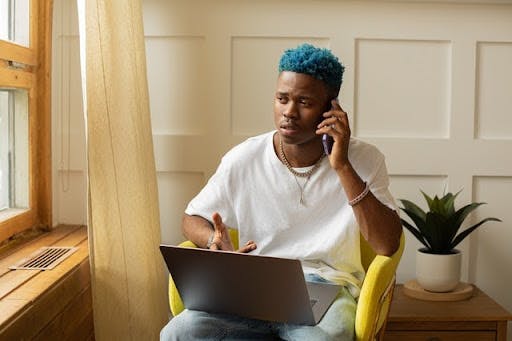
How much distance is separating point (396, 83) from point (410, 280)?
73 centimetres

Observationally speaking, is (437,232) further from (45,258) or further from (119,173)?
(45,258)

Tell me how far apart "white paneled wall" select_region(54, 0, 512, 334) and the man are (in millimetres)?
568

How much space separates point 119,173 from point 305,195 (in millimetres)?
583

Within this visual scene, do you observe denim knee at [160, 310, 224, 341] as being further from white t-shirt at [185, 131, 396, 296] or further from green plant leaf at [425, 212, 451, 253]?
green plant leaf at [425, 212, 451, 253]

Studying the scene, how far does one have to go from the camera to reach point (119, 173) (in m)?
2.17

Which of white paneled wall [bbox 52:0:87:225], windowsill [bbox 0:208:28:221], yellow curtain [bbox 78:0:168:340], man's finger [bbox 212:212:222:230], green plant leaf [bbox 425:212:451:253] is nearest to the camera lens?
man's finger [bbox 212:212:222:230]

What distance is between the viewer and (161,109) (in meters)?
2.63

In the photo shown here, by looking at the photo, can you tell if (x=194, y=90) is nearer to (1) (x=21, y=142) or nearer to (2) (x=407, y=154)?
(1) (x=21, y=142)

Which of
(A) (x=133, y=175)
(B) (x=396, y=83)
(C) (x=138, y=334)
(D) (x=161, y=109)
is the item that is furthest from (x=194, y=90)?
(C) (x=138, y=334)

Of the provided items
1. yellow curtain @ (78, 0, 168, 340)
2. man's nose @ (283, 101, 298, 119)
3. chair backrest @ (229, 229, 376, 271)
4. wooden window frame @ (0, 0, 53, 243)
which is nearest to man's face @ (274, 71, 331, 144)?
man's nose @ (283, 101, 298, 119)

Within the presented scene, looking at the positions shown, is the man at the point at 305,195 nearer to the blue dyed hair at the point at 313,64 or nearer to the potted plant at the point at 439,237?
the blue dyed hair at the point at 313,64

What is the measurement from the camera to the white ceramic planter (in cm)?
241

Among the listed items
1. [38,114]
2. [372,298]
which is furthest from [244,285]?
[38,114]

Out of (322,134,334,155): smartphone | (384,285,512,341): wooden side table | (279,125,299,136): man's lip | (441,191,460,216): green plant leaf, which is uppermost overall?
(279,125,299,136): man's lip
